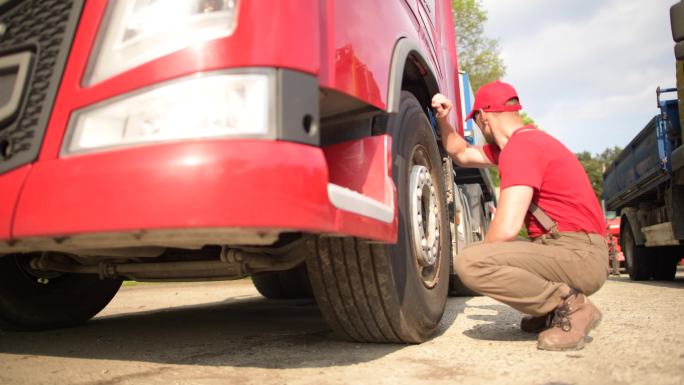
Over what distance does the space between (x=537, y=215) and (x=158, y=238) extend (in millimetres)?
1671

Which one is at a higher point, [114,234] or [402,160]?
[402,160]

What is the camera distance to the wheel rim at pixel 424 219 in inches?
91.4

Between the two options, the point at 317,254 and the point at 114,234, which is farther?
the point at 317,254

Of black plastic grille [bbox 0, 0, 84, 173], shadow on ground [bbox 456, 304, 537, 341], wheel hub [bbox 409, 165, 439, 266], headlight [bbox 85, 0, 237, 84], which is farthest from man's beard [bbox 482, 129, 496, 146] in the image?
black plastic grille [bbox 0, 0, 84, 173]

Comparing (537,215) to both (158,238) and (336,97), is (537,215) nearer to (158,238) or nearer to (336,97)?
(336,97)

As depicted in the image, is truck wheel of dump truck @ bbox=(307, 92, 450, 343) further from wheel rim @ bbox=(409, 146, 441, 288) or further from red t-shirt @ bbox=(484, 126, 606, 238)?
red t-shirt @ bbox=(484, 126, 606, 238)

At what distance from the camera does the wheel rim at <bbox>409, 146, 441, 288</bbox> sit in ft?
7.62

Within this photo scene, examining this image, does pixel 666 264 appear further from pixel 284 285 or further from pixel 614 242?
pixel 284 285

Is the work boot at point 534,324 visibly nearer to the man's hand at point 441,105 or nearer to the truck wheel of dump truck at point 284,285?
the man's hand at point 441,105

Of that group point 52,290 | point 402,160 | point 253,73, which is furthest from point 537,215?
point 52,290

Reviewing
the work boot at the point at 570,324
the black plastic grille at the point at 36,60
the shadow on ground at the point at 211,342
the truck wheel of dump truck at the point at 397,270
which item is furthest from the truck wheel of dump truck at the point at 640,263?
the black plastic grille at the point at 36,60

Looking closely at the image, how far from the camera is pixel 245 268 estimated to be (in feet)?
7.29

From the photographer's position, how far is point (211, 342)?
A: 8.64ft

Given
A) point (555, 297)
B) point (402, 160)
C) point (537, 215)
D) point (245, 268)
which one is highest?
point (402, 160)
